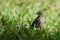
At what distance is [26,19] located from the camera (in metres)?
7.23

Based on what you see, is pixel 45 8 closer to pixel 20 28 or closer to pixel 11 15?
pixel 11 15

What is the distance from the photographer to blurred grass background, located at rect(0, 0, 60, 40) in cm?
623

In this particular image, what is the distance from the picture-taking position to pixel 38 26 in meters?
6.65

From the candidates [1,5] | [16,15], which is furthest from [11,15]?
[1,5]

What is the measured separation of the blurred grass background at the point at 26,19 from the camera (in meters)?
6.23

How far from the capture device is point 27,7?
8195mm

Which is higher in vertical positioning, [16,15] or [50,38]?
[16,15]

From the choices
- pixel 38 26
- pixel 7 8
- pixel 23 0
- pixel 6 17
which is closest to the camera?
pixel 38 26

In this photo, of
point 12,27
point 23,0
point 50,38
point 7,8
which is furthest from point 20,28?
point 23,0

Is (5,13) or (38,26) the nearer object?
(38,26)

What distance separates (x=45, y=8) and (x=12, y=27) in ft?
6.11

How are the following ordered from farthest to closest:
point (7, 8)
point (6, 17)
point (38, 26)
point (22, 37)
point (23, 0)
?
point (23, 0), point (7, 8), point (6, 17), point (38, 26), point (22, 37)

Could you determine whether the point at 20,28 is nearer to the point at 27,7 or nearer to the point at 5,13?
the point at 5,13

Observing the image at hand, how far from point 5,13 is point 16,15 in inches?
11.6
